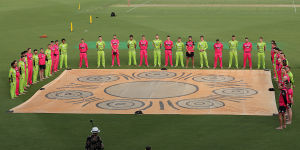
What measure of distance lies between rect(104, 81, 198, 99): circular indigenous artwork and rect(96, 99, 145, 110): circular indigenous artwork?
42.1 inches

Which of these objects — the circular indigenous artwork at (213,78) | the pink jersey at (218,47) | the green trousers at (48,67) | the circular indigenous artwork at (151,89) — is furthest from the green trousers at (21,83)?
the pink jersey at (218,47)

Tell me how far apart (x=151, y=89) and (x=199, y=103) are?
4116 millimetres

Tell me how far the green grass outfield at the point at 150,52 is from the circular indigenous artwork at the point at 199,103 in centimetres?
188

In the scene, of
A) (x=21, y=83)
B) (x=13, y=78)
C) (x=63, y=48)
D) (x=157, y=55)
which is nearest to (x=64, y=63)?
(x=63, y=48)

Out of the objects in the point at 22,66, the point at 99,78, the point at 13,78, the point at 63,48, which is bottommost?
the point at 99,78

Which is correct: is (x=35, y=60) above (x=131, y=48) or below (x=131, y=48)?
below

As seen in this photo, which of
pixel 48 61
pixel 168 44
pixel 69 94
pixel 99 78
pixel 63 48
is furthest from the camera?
pixel 168 44

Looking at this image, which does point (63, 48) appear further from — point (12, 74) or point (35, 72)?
point (12, 74)

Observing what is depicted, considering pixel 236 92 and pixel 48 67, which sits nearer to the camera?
pixel 236 92

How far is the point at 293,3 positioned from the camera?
80625 mm

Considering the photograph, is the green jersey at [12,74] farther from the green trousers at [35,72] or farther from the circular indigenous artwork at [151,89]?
the circular indigenous artwork at [151,89]

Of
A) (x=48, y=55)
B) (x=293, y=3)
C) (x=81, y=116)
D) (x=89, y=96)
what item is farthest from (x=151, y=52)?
(x=293, y=3)

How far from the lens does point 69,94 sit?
27953mm

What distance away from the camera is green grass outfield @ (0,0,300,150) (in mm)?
19969
